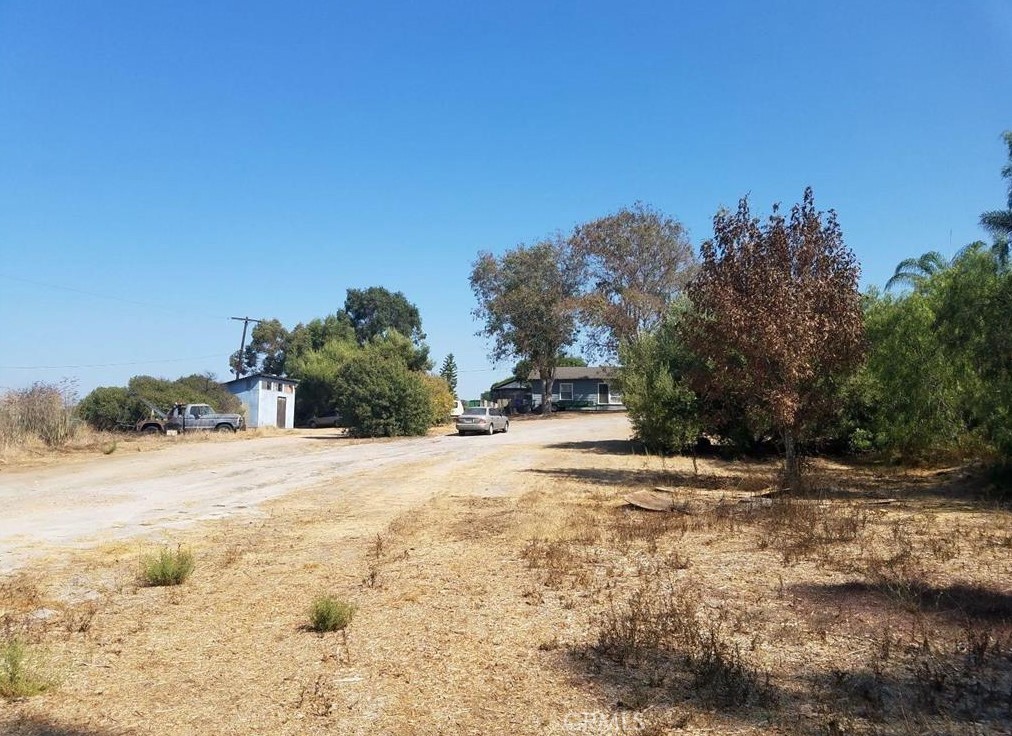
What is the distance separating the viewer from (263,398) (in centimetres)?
5291

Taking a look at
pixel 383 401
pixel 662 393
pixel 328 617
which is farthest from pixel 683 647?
pixel 383 401

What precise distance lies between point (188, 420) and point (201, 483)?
87.9ft

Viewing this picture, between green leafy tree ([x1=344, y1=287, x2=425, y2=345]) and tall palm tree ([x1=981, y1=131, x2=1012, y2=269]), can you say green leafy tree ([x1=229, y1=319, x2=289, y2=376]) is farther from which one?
tall palm tree ([x1=981, y1=131, x2=1012, y2=269])

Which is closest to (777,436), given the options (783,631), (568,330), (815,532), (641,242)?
(815,532)

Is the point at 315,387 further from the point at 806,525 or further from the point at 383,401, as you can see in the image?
the point at 806,525

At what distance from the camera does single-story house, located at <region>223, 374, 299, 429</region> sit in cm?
5238

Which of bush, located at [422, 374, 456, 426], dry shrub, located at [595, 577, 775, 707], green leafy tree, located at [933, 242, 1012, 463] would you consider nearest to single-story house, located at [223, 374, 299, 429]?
bush, located at [422, 374, 456, 426]

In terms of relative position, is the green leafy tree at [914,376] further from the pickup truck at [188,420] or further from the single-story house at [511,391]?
the single-story house at [511,391]

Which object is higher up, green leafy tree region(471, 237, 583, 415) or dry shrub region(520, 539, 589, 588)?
green leafy tree region(471, 237, 583, 415)

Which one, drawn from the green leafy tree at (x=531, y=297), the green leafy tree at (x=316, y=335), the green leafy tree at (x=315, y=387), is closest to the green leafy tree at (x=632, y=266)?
the green leafy tree at (x=531, y=297)

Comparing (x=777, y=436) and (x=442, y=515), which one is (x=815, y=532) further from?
(x=777, y=436)

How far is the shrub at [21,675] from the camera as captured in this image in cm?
495

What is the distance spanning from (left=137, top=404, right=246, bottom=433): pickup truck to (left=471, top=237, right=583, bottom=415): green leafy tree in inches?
997

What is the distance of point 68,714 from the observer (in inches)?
185
